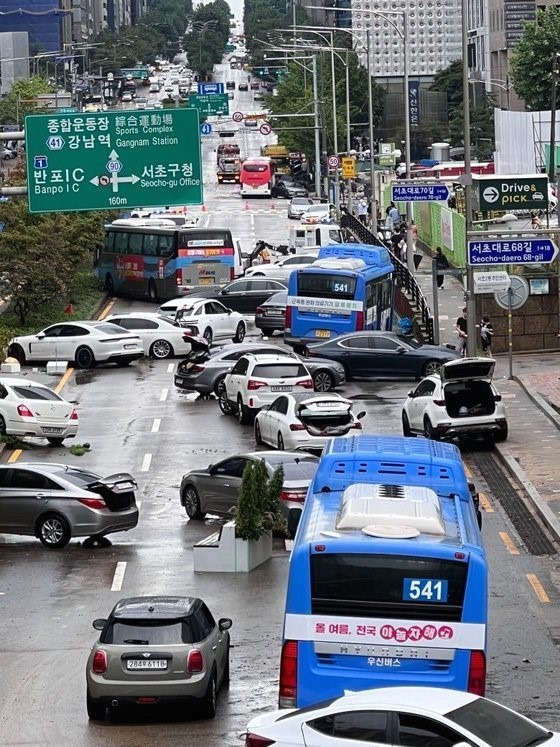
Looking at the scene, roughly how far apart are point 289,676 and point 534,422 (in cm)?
2483

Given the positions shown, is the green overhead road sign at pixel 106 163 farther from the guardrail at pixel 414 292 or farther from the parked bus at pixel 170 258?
the parked bus at pixel 170 258

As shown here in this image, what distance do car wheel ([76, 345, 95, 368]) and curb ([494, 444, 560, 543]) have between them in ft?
56.9

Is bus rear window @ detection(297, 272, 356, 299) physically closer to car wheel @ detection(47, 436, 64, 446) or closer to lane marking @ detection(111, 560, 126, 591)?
car wheel @ detection(47, 436, 64, 446)

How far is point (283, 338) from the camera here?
54.7 metres

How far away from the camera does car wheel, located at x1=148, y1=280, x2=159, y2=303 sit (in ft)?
216

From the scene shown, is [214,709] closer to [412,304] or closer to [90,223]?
[412,304]

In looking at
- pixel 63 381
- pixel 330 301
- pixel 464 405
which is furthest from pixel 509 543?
pixel 330 301

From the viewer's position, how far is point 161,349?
51.4 metres

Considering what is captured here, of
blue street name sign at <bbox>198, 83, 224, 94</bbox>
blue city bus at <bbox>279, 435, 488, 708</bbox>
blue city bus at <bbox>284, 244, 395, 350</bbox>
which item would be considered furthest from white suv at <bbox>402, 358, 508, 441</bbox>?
blue street name sign at <bbox>198, 83, 224, 94</bbox>

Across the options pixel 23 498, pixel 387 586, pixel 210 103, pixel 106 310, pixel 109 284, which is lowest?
pixel 23 498

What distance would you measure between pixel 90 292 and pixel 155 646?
52.0 metres

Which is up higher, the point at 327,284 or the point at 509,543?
the point at 327,284

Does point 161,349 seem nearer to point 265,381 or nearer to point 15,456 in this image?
point 265,381

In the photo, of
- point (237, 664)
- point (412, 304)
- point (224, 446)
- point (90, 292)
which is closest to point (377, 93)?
point (90, 292)
